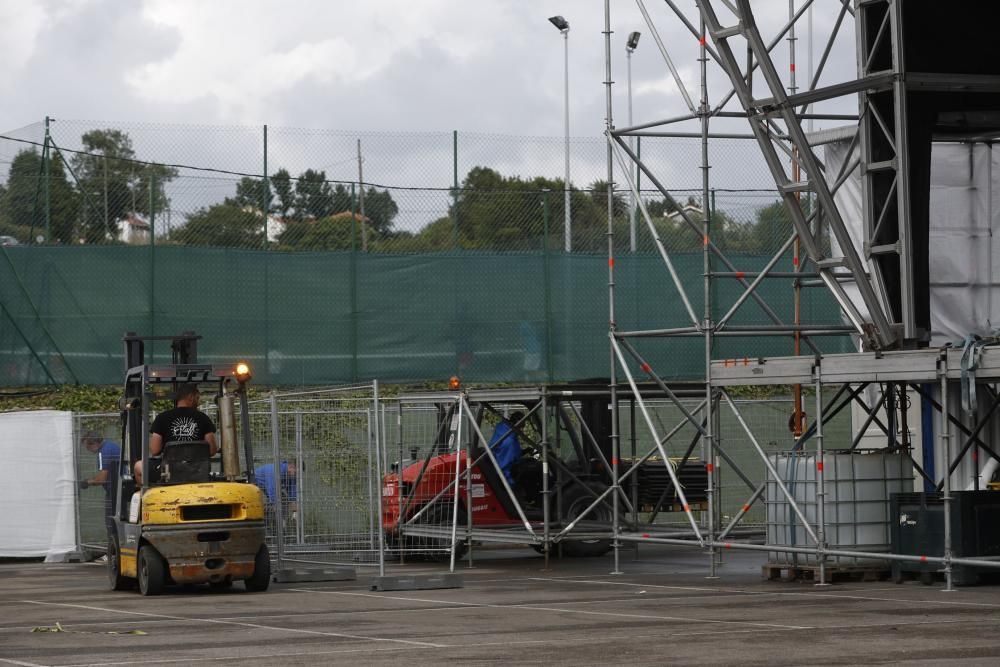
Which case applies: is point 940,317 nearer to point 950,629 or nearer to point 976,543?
point 976,543

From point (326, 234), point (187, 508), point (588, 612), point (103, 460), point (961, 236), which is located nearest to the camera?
point (588, 612)

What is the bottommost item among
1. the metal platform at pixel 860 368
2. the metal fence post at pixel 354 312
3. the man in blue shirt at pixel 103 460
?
the man in blue shirt at pixel 103 460

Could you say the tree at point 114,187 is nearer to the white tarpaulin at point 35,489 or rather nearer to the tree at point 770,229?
the white tarpaulin at point 35,489

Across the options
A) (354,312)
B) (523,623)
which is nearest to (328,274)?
(354,312)

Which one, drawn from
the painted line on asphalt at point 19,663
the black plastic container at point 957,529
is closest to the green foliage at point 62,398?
the black plastic container at point 957,529

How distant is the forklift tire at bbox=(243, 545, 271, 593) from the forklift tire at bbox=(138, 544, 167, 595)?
871 millimetres

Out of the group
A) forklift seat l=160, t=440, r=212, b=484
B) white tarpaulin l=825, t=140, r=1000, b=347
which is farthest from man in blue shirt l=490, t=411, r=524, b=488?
white tarpaulin l=825, t=140, r=1000, b=347

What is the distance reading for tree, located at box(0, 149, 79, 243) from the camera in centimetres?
2492

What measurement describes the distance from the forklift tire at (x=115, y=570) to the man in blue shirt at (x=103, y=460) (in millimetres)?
3084

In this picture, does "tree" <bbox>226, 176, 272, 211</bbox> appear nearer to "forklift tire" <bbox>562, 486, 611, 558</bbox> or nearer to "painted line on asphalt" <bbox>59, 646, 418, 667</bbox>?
"forklift tire" <bbox>562, 486, 611, 558</bbox>

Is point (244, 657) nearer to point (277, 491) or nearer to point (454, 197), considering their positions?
point (277, 491)

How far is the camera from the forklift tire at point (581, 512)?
68.7ft

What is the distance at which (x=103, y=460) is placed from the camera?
22703 millimetres

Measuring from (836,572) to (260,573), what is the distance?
589cm
